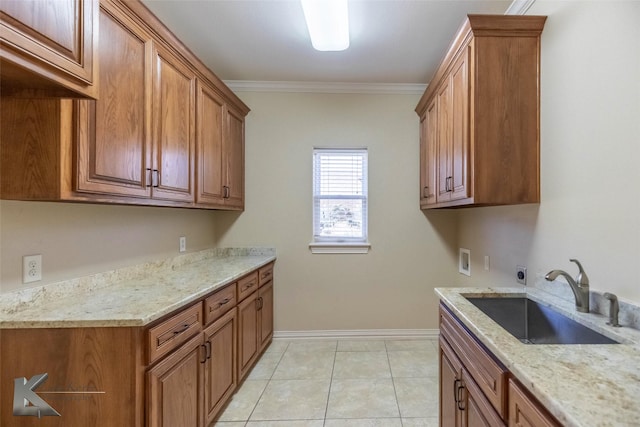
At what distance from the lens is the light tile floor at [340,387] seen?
78.1 inches

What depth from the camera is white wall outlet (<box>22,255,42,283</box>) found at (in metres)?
1.33

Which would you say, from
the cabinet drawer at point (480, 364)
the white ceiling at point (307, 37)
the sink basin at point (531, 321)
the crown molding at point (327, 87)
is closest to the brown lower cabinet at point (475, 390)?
the cabinet drawer at point (480, 364)

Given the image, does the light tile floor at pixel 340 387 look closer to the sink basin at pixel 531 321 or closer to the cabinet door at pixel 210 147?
the sink basin at pixel 531 321

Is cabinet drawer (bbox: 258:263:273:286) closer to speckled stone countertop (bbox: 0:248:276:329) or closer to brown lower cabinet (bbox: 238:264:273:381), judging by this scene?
brown lower cabinet (bbox: 238:264:273:381)

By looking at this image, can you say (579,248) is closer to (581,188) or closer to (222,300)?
(581,188)

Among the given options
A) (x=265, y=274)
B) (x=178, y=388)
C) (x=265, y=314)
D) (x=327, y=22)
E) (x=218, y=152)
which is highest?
(x=327, y=22)

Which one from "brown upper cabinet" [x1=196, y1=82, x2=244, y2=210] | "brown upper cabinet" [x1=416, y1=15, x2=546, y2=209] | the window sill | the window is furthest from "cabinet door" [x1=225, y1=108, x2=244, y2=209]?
"brown upper cabinet" [x1=416, y1=15, x2=546, y2=209]

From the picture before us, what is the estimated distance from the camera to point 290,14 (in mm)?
2107

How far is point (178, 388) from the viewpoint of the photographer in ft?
4.77

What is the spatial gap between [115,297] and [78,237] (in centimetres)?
40

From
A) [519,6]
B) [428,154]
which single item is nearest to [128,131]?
[428,154]

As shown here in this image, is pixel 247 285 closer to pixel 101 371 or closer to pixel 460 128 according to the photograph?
pixel 101 371

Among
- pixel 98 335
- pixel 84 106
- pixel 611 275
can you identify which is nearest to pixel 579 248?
pixel 611 275

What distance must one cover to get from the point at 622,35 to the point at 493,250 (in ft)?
4.93
